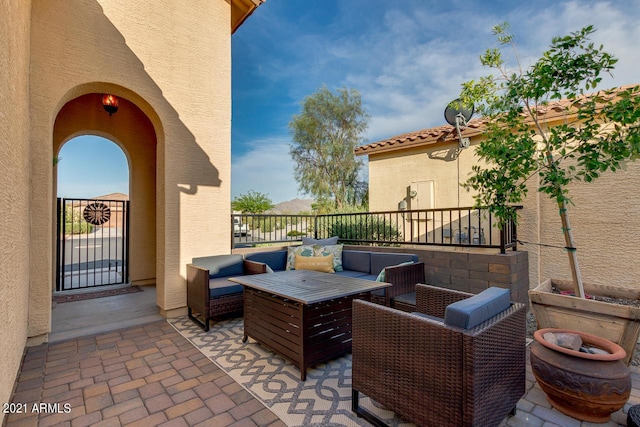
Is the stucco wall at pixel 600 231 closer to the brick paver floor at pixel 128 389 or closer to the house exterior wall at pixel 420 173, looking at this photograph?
the house exterior wall at pixel 420 173

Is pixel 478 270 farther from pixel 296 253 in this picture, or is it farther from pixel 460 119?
pixel 460 119

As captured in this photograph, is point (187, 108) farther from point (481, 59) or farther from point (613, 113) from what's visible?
point (613, 113)

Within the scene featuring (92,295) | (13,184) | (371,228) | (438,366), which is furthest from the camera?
(371,228)

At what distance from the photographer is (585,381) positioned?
2.08 m

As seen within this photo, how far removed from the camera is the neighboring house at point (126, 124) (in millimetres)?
2678

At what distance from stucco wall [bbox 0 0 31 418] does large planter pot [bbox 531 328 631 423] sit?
156 inches

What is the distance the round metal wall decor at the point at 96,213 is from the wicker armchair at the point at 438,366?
6.47m

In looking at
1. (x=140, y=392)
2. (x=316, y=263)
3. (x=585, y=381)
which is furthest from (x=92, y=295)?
(x=585, y=381)

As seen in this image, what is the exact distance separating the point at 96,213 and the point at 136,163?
1.36 metres

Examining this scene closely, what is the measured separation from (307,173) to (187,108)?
448 inches

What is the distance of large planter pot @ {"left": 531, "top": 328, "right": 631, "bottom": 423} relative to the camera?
205 centimetres

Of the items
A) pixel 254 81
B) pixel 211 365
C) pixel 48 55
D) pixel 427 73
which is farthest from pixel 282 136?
pixel 211 365

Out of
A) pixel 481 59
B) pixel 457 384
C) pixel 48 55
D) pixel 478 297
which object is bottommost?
pixel 457 384

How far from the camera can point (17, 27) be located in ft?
9.14
